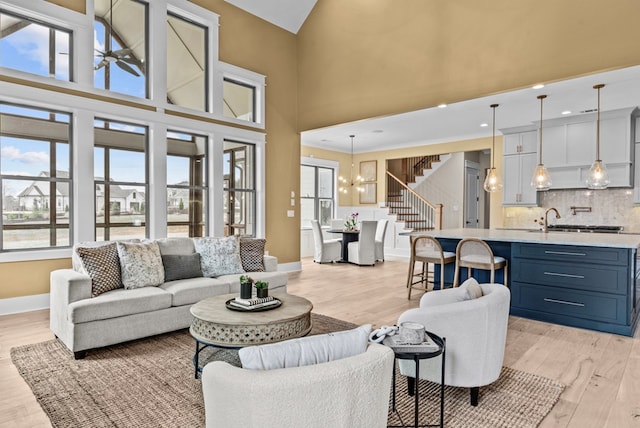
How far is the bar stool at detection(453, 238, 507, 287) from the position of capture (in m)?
4.39

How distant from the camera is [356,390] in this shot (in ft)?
4.33

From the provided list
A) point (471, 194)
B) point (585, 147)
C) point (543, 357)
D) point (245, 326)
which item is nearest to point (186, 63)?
point (245, 326)

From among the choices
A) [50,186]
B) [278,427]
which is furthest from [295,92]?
[278,427]

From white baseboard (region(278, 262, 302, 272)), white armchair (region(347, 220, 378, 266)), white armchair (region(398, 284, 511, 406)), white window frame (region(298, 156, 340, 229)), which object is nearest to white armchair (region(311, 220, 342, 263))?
white armchair (region(347, 220, 378, 266))

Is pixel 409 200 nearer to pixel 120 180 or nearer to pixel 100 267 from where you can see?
pixel 120 180

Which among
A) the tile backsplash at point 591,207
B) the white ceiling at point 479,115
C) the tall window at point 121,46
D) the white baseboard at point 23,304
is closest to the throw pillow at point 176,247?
the white baseboard at point 23,304

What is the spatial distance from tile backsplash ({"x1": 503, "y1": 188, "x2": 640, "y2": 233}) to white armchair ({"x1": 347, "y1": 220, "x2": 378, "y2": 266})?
293cm

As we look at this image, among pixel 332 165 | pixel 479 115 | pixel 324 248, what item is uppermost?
pixel 479 115

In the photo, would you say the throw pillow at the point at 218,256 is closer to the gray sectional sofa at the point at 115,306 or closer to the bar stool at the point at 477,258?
the gray sectional sofa at the point at 115,306

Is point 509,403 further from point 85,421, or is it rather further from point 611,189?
point 611,189

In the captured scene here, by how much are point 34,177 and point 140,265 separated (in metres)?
2.19

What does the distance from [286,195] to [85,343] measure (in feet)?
15.9

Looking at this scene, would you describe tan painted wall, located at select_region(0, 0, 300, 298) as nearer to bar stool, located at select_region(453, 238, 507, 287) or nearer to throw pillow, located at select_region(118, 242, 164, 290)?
throw pillow, located at select_region(118, 242, 164, 290)

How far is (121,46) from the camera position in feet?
17.9
